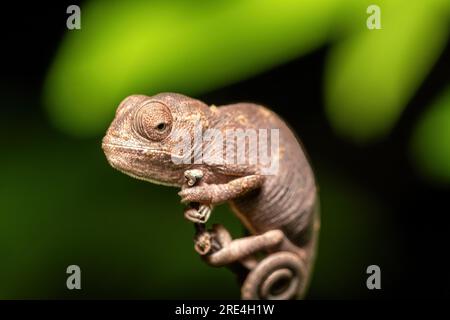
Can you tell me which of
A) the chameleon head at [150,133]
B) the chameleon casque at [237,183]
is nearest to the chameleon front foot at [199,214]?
the chameleon casque at [237,183]

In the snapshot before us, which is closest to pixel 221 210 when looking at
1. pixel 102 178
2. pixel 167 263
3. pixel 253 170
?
pixel 167 263

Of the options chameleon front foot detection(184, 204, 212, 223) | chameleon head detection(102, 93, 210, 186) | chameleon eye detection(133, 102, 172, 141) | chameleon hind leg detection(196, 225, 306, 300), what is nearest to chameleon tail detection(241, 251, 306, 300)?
chameleon hind leg detection(196, 225, 306, 300)

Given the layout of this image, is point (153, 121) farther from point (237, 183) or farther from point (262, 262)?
point (262, 262)

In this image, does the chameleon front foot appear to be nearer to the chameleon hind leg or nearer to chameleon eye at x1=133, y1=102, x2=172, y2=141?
the chameleon hind leg

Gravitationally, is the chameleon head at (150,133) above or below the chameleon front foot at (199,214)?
above

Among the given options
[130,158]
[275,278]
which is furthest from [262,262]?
[130,158]

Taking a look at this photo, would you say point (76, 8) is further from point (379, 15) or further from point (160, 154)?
point (379, 15)

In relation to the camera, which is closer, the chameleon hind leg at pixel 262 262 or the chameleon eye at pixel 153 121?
the chameleon eye at pixel 153 121

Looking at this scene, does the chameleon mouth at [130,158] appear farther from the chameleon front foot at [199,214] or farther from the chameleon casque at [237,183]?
the chameleon front foot at [199,214]
